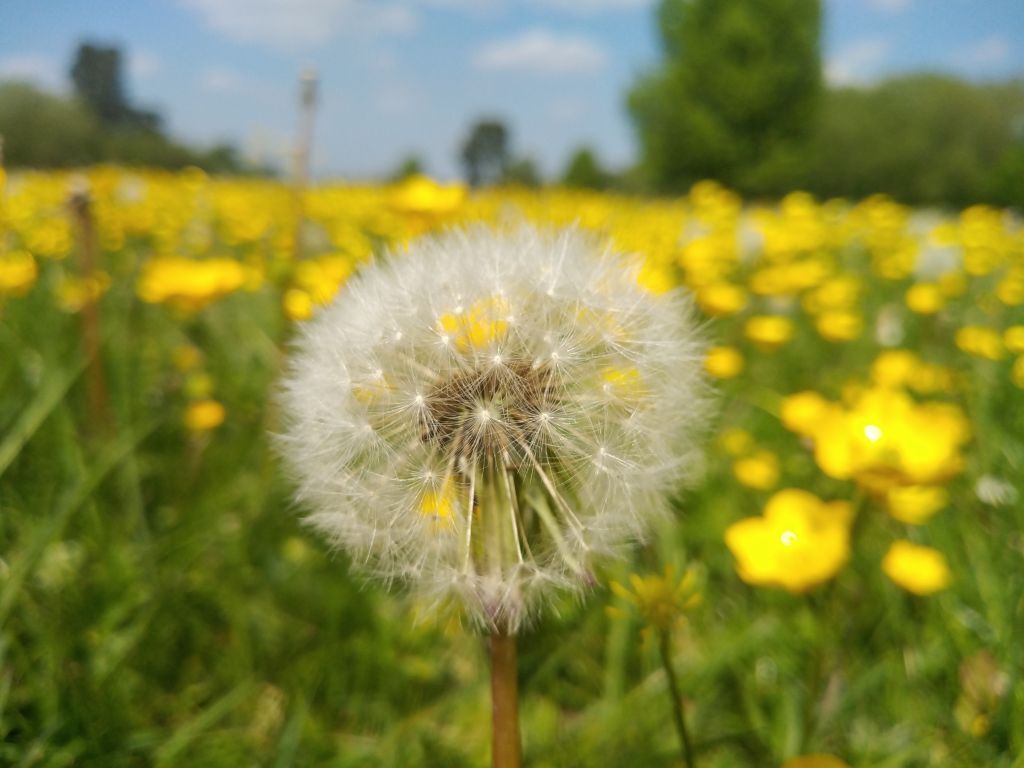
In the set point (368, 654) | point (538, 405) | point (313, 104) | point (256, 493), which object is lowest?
point (368, 654)

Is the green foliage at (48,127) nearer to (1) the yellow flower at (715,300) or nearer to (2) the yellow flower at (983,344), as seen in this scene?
(1) the yellow flower at (715,300)

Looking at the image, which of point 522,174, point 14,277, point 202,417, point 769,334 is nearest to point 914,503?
point 769,334

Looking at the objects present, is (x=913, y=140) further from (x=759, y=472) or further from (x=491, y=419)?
(x=491, y=419)

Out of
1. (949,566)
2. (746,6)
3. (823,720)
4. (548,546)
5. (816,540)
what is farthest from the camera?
(746,6)

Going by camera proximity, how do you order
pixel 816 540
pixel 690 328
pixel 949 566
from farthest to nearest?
pixel 949 566
pixel 816 540
pixel 690 328

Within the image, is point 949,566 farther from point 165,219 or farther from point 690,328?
point 165,219

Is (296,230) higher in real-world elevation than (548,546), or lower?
higher

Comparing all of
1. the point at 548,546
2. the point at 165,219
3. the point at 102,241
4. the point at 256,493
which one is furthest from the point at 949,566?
the point at 165,219
